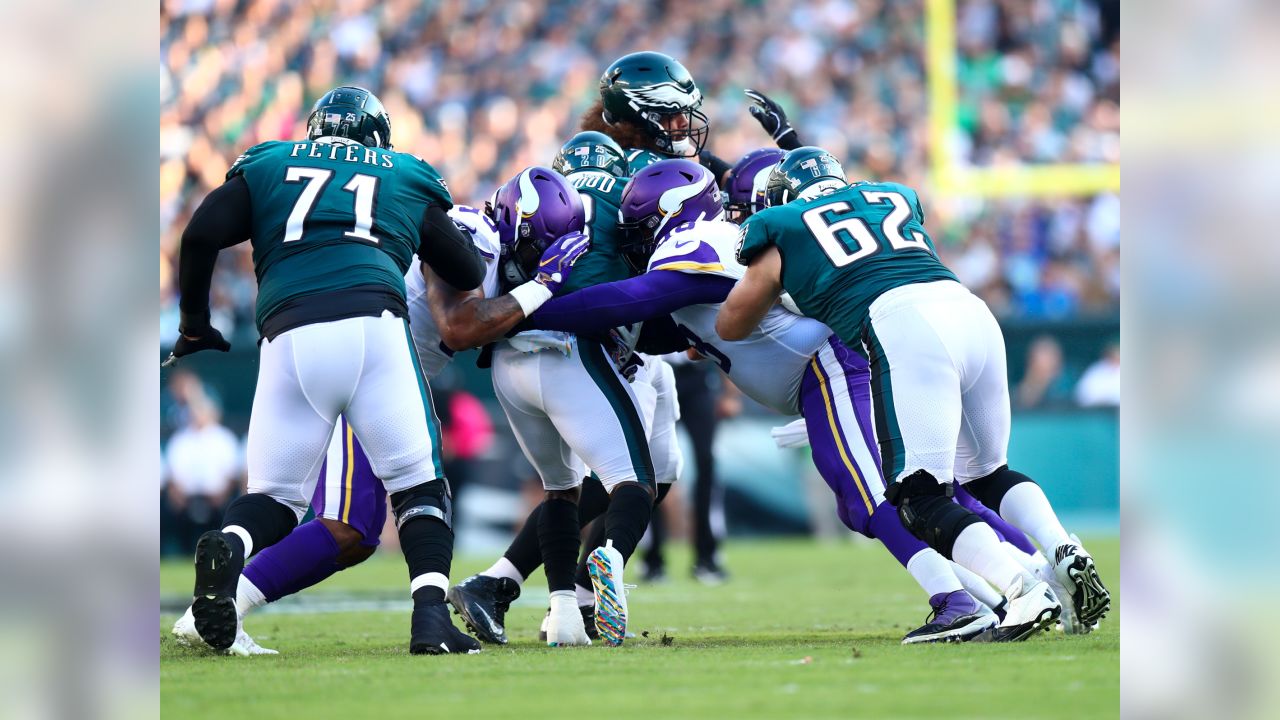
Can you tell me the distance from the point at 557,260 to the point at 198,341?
1.26 m

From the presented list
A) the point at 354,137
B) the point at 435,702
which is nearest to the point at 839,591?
the point at 354,137

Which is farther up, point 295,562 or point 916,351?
point 916,351

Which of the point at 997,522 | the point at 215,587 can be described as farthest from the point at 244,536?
the point at 997,522

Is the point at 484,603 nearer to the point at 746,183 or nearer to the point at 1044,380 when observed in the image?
the point at 746,183

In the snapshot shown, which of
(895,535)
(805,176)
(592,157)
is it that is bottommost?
(895,535)

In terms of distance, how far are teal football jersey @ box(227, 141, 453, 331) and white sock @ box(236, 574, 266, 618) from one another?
0.88 metres

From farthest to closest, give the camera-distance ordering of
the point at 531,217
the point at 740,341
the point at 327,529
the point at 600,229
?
the point at 600,229 < the point at 740,341 < the point at 531,217 < the point at 327,529

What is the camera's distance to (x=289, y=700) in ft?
11.7

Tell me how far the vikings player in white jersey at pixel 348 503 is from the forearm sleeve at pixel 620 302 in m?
0.09

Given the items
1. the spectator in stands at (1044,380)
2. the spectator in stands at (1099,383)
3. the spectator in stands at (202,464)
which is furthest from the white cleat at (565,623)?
the spectator in stands at (1099,383)

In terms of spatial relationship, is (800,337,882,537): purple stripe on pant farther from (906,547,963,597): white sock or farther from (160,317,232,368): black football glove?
(160,317,232,368): black football glove

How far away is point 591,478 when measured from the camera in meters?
6.02

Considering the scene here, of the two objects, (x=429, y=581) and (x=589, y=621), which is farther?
(x=589, y=621)
